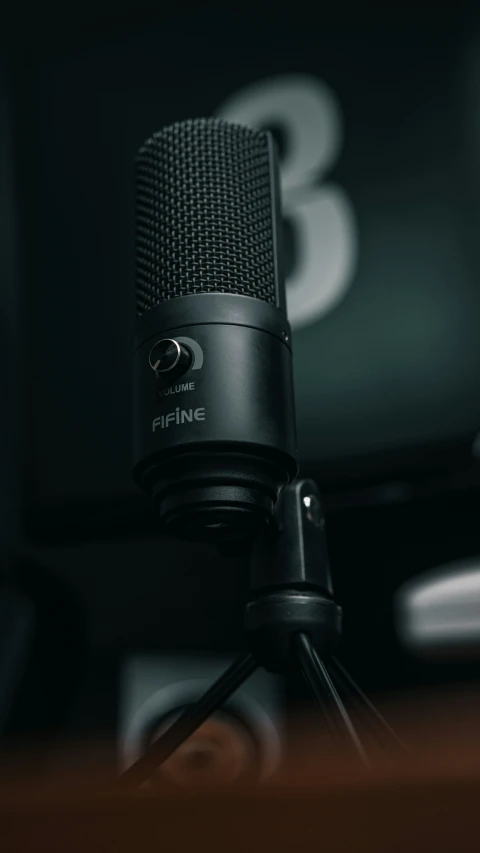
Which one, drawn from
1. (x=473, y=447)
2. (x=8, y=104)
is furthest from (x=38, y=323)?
(x=473, y=447)

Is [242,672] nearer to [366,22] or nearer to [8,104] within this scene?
[366,22]

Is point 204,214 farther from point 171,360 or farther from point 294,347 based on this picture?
point 294,347

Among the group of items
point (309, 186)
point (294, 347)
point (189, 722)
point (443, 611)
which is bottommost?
point (189, 722)

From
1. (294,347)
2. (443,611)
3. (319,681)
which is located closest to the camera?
(319,681)

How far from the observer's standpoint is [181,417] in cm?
51

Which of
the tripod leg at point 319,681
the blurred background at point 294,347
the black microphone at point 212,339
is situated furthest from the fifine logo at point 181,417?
the blurred background at point 294,347

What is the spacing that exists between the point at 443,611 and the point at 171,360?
1.38ft

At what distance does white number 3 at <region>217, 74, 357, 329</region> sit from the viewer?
0.92 metres

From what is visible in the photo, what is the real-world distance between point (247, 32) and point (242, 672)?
0.81 metres

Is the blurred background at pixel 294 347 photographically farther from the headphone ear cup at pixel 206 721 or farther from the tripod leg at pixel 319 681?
the tripod leg at pixel 319 681

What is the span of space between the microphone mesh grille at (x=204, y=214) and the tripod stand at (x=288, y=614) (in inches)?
6.1

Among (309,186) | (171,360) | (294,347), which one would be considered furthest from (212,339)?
(309,186)

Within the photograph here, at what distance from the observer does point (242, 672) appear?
56 centimetres

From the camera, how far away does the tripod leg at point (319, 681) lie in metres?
0.45
